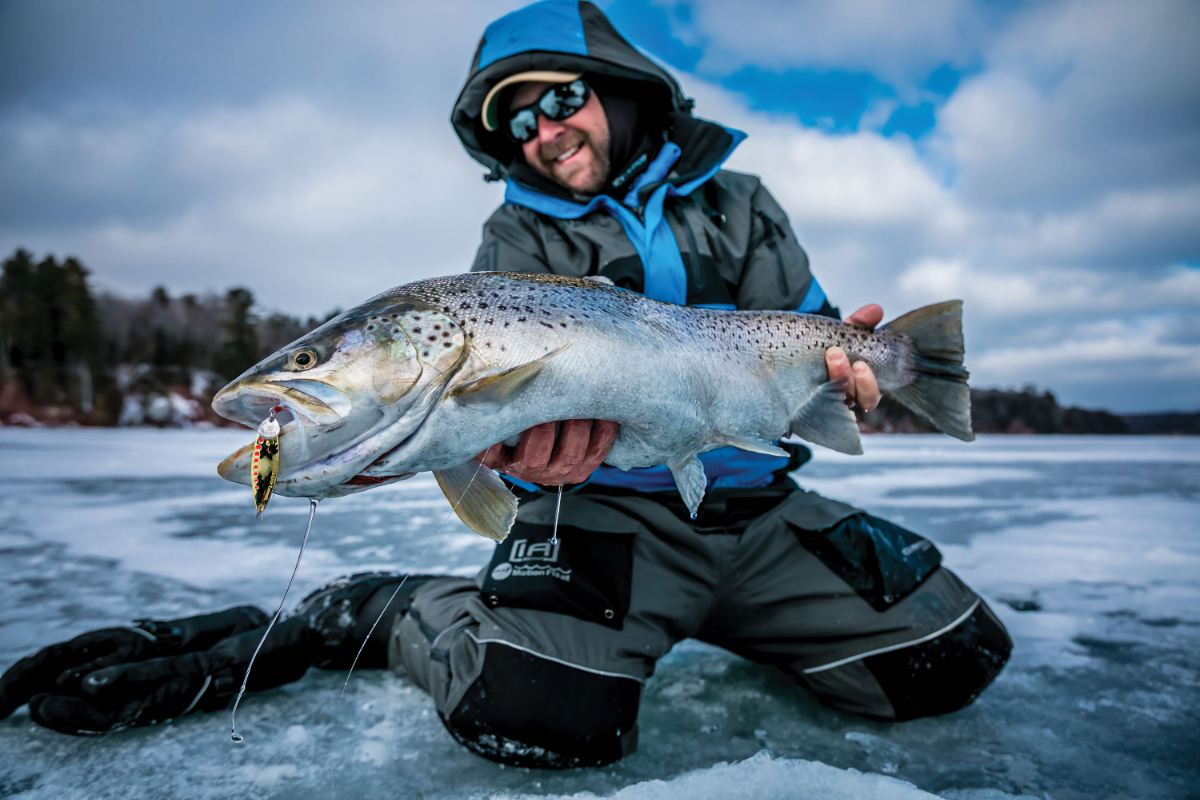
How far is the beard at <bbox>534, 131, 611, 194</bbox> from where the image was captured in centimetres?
318

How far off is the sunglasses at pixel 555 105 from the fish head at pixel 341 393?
2152 millimetres

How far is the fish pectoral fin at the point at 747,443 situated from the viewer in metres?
1.91

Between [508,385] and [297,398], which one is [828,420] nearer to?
[508,385]

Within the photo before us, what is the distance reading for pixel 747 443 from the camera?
77.2 inches

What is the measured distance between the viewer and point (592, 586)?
7.39ft

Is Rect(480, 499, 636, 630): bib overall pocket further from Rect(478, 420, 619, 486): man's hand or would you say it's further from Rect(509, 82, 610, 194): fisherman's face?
Rect(509, 82, 610, 194): fisherman's face

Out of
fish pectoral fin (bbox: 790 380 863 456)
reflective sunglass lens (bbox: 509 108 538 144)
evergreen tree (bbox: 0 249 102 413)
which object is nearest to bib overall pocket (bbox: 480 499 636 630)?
fish pectoral fin (bbox: 790 380 863 456)

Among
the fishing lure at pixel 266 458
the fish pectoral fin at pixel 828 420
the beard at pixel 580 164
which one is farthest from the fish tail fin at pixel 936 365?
the fishing lure at pixel 266 458

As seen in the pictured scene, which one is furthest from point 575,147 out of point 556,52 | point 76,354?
point 76,354

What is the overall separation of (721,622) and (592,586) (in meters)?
0.64

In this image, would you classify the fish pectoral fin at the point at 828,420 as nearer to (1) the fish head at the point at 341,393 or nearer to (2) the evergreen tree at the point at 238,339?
(1) the fish head at the point at 341,393

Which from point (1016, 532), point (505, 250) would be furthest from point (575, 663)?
point (1016, 532)

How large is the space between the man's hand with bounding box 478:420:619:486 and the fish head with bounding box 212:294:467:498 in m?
0.38

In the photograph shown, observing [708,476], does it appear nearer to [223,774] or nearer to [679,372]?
[679,372]
